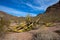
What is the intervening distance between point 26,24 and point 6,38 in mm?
3572

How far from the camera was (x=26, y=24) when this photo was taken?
1245 centimetres

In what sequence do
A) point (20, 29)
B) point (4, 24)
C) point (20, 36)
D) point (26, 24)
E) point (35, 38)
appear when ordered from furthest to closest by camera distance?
point (26, 24) < point (20, 29) < point (4, 24) < point (20, 36) < point (35, 38)

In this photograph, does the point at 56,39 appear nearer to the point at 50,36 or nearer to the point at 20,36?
the point at 50,36

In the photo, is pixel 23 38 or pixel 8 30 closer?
pixel 23 38

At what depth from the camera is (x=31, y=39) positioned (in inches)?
355

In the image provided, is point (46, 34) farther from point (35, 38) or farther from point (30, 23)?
point (30, 23)

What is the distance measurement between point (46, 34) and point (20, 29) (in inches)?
119

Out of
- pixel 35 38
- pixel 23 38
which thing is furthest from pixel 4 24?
pixel 35 38

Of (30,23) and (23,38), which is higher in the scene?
(30,23)

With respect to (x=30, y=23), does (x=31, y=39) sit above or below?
below

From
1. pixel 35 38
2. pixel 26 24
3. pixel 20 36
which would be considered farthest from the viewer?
pixel 26 24

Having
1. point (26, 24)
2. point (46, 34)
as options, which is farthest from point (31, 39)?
point (26, 24)

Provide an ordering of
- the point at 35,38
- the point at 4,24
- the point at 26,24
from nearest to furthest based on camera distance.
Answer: the point at 35,38
the point at 4,24
the point at 26,24

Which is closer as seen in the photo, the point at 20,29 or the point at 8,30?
the point at 8,30
